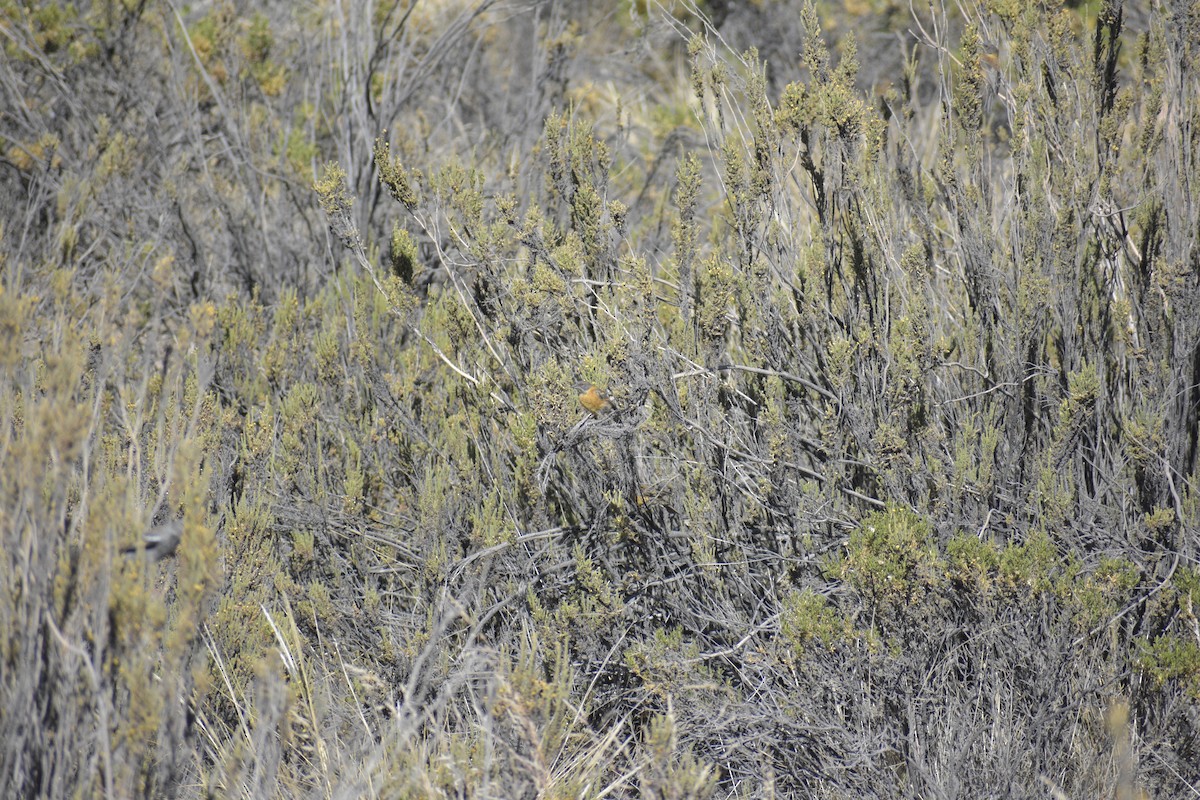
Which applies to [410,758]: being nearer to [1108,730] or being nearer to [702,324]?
[702,324]

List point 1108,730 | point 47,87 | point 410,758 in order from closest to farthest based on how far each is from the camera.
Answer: point 410,758
point 1108,730
point 47,87

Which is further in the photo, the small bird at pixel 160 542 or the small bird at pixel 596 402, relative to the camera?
the small bird at pixel 596 402

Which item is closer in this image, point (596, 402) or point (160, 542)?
point (160, 542)

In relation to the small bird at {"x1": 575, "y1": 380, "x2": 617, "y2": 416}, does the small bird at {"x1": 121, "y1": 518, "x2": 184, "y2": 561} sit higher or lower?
higher

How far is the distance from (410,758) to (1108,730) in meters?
1.46

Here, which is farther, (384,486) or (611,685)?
(384,486)

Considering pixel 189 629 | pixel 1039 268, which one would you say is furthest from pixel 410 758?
pixel 1039 268

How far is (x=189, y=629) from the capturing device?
167 cm

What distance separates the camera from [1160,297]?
2432 mm

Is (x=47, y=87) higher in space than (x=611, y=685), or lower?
higher

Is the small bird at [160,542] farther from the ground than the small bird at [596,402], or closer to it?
farther from the ground

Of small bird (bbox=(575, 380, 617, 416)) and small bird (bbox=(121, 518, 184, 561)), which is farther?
small bird (bbox=(575, 380, 617, 416))

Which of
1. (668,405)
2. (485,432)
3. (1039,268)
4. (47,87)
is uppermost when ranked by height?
(47,87)

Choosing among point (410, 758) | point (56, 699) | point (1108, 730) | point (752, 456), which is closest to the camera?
point (56, 699)
